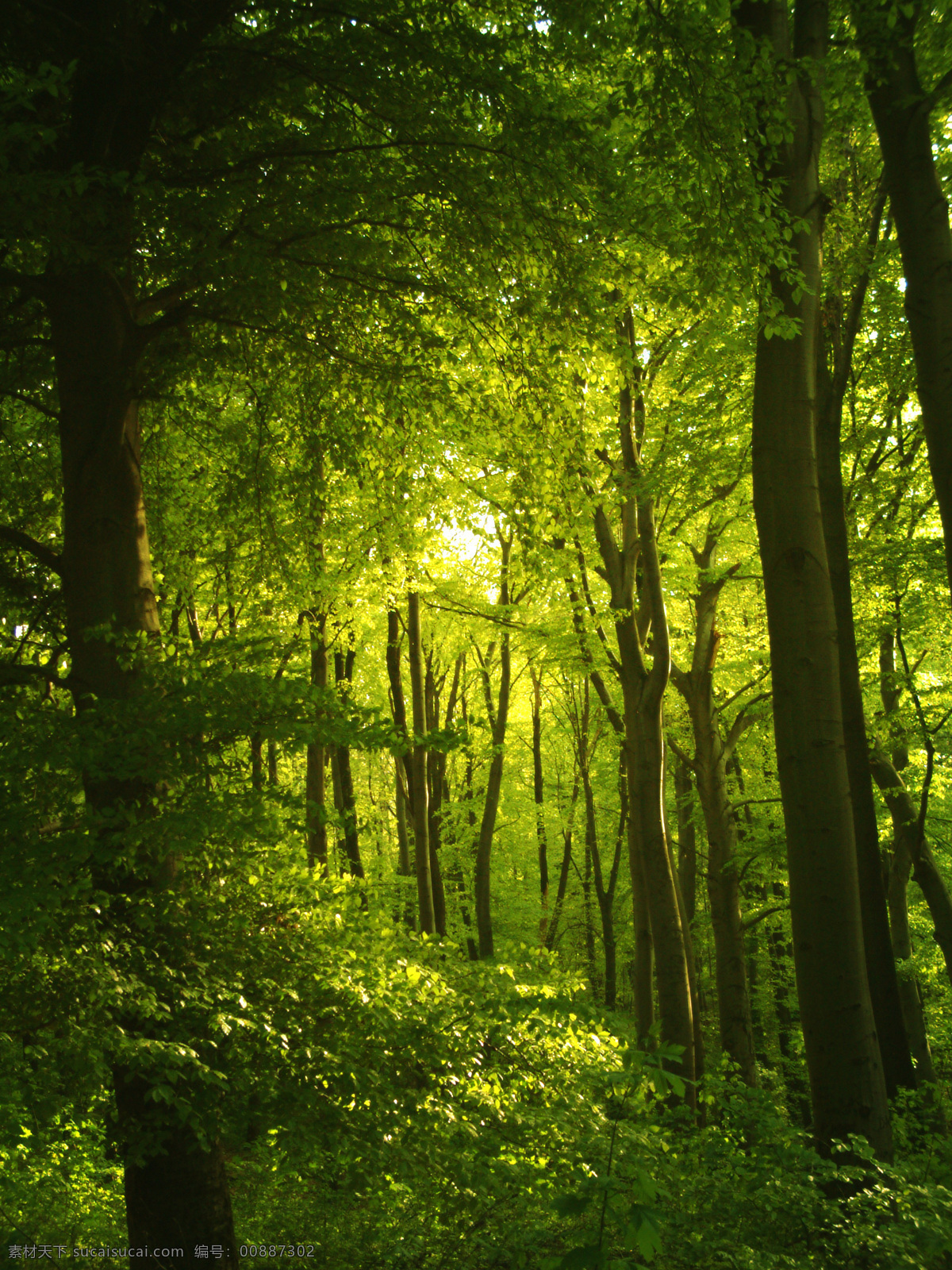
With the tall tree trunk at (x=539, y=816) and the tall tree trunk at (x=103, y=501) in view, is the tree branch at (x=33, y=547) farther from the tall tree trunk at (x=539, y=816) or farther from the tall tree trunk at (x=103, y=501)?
the tall tree trunk at (x=539, y=816)

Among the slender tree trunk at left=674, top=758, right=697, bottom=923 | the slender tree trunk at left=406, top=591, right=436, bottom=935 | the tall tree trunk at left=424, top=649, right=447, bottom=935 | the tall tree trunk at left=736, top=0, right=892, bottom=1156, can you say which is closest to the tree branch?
the tall tree trunk at left=736, top=0, right=892, bottom=1156

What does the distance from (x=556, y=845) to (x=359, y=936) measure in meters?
29.2

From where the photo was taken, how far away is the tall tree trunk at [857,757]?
6.81m

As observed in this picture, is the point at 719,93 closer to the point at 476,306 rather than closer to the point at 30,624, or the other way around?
the point at 476,306

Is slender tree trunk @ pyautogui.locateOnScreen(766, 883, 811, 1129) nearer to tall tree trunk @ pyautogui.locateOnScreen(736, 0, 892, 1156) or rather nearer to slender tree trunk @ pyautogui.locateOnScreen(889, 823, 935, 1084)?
slender tree trunk @ pyautogui.locateOnScreen(889, 823, 935, 1084)

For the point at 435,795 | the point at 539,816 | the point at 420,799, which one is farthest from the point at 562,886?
the point at 420,799

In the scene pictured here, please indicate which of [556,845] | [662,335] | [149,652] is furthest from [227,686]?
[556,845]

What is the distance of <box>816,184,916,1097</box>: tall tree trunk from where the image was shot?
681cm

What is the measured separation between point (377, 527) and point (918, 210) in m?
5.46

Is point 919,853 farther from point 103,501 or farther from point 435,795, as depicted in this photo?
point 435,795

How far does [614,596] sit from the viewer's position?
1138 cm

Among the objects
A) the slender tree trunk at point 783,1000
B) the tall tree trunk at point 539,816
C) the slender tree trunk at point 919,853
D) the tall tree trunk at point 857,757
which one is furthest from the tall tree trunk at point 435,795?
the tall tree trunk at point 857,757

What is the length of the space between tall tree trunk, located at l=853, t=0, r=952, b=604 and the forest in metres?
0.03

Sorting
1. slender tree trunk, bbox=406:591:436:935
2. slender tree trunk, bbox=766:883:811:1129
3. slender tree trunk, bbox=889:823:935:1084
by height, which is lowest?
slender tree trunk, bbox=766:883:811:1129
